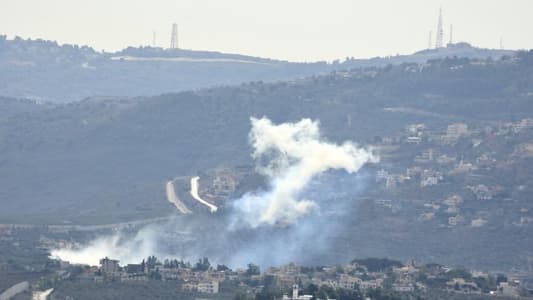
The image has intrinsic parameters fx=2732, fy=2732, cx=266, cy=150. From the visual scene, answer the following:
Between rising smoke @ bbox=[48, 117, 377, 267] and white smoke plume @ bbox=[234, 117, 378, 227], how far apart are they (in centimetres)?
6

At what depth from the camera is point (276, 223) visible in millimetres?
153875

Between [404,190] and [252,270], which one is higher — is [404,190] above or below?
below

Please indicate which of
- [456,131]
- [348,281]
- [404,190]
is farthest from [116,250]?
[456,131]

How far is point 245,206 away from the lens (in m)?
161

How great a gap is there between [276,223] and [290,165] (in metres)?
17.6

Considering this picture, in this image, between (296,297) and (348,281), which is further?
(348,281)

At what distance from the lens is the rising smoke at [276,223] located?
146 m

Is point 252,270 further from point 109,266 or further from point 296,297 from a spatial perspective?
point 296,297

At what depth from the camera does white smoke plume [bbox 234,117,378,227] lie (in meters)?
157

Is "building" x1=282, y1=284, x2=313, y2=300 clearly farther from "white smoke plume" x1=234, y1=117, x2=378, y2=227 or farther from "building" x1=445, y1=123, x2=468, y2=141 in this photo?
"building" x1=445, y1=123, x2=468, y2=141

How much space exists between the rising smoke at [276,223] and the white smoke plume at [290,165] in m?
0.06

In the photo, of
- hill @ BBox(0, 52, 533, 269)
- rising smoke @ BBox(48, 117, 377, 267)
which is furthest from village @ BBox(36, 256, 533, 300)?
hill @ BBox(0, 52, 533, 269)

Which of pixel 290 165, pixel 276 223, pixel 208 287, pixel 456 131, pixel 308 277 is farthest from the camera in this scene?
pixel 456 131

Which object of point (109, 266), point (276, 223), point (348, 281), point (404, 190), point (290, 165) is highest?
point (290, 165)
